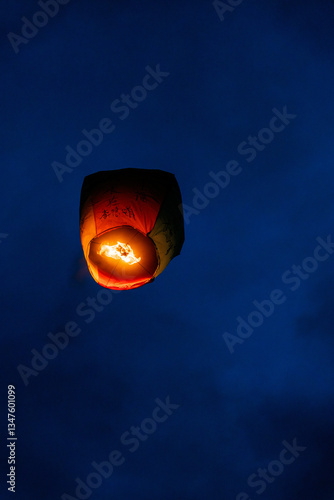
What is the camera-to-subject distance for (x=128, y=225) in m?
3.42

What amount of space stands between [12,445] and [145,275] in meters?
15.6

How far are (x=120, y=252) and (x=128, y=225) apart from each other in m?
0.31

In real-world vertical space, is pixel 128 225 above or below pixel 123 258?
above

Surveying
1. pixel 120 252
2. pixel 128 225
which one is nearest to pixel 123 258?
pixel 120 252

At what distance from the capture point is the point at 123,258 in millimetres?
3609

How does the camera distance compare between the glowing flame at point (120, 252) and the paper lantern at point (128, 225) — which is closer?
the paper lantern at point (128, 225)

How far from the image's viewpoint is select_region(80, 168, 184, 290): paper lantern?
136 inches

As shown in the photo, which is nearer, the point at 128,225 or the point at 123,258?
the point at 128,225

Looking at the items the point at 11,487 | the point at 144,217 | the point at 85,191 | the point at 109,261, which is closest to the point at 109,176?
the point at 85,191

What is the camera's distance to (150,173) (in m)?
3.82

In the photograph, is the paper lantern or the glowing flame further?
the glowing flame

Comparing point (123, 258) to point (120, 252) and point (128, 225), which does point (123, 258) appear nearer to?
point (120, 252)

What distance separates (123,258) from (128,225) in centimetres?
37

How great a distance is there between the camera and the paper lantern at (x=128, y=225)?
11.3 ft
